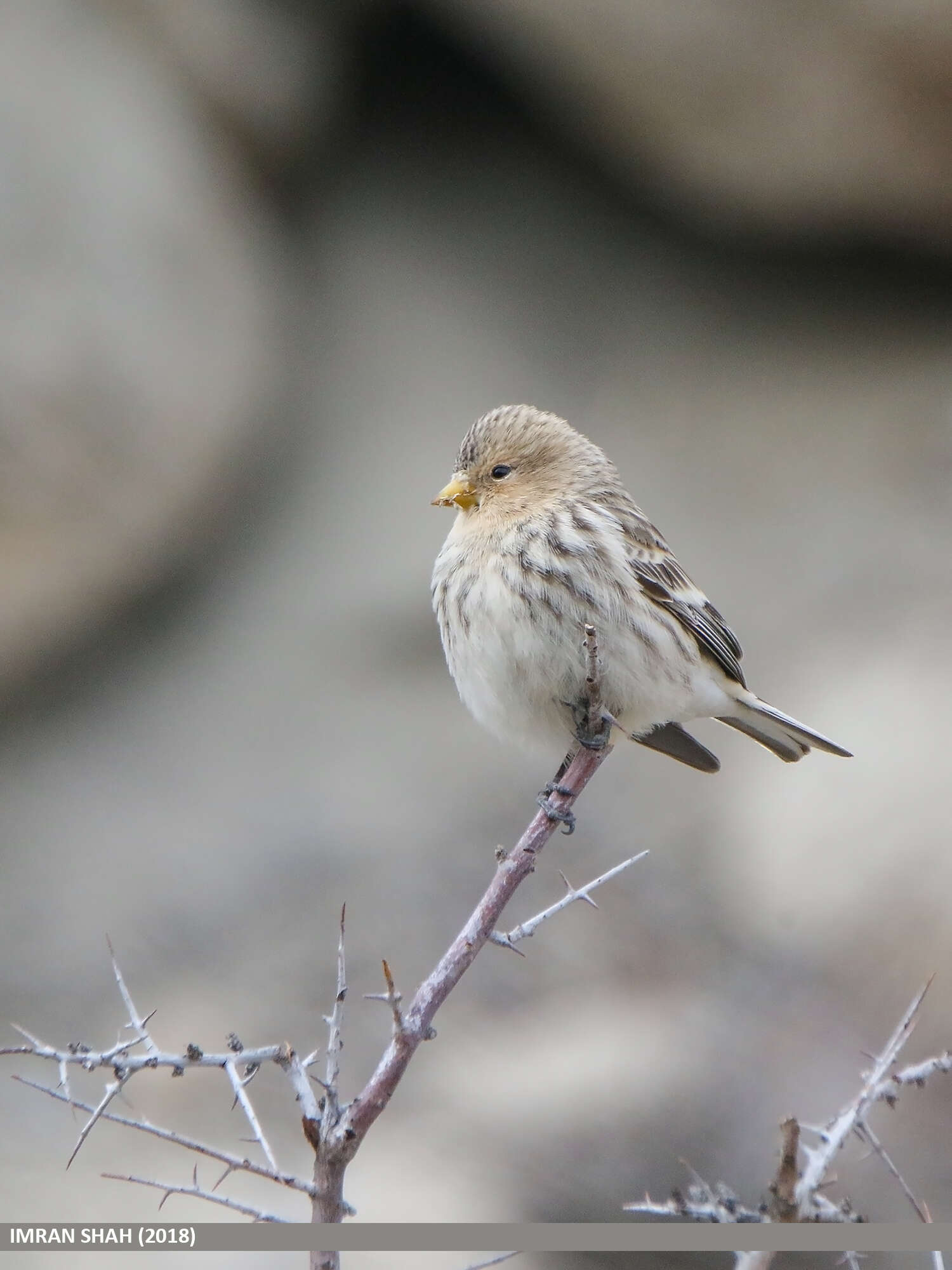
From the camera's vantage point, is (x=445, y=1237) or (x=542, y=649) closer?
(x=445, y=1237)

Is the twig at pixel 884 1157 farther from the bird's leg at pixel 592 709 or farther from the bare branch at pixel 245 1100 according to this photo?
the bird's leg at pixel 592 709

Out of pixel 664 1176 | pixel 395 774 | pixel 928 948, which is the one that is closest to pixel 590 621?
pixel 664 1176

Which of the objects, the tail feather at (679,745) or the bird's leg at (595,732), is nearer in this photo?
the bird's leg at (595,732)

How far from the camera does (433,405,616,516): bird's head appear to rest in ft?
11.4

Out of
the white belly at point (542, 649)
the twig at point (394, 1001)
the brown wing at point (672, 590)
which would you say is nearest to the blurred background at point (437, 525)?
the brown wing at point (672, 590)

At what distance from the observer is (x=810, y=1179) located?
1.60 m

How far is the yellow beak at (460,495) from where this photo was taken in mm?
3463

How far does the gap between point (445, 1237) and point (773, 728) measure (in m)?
2.13

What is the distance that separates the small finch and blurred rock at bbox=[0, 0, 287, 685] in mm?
4300

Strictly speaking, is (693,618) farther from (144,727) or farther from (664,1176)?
(144,727)

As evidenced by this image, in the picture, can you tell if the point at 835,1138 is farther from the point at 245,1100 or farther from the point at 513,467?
the point at 513,467

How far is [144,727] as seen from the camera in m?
7.95

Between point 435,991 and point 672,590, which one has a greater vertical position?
point 672,590

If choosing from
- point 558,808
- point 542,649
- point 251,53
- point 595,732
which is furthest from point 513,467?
point 251,53
